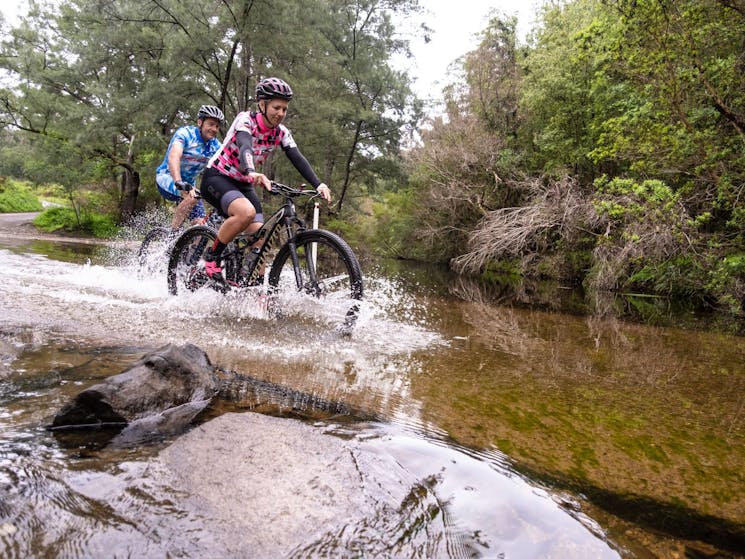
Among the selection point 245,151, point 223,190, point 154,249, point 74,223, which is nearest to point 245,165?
point 245,151

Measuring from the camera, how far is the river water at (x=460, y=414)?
4.83 ft

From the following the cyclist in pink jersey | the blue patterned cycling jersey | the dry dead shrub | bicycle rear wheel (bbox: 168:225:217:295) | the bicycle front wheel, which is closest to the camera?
the bicycle front wheel

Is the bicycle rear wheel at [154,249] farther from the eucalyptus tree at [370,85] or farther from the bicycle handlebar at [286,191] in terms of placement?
the eucalyptus tree at [370,85]

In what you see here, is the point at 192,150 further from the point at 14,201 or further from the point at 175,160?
→ the point at 14,201

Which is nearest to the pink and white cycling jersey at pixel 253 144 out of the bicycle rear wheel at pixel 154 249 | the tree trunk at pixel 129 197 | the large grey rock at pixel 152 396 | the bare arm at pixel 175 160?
the bare arm at pixel 175 160

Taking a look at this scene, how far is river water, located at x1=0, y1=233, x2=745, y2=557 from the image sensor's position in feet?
4.83

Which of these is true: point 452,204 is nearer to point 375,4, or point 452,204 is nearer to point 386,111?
point 386,111

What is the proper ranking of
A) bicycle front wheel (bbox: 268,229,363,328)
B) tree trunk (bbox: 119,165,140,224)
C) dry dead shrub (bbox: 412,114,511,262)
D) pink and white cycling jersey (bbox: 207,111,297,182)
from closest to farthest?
bicycle front wheel (bbox: 268,229,363,328) < pink and white cycling jersey (bbox: 207,111,297,182) < tree trunk (bbox: 119,165,140,224) < dry dead shrub (bbox: 412,114,511,262)

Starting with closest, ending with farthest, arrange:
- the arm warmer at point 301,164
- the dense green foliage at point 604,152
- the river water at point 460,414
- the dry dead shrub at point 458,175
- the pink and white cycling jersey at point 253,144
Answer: the river water at point 460,414
the pink and white cycling jersey at point 253,144
the arm warmer at point 301,164
the dense green foliage at point 604,152
the dry dead shrub at point 458,175

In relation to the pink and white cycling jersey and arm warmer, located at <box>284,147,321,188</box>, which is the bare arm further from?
arm warmer, located at <box>284,147,321,188</box>

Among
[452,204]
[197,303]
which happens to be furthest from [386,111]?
[197,303]

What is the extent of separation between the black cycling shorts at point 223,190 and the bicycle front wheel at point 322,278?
2.07 ft

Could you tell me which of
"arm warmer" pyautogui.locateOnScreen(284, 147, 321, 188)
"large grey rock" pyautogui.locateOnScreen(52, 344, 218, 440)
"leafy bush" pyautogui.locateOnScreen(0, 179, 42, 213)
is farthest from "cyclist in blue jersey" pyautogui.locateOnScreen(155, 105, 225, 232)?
"leafy bush" pyautogui.locateOnScreen(0, 179, 42, 213)

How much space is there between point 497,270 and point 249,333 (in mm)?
22198
